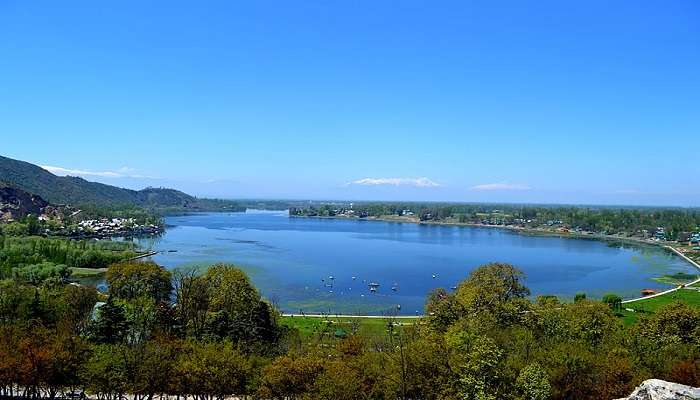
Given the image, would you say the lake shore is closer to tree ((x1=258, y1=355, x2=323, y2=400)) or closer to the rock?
the rock

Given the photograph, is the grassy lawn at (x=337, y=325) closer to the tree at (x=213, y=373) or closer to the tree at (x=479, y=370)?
the tree at (x=213, y=373)

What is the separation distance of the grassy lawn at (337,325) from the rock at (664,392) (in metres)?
19.5

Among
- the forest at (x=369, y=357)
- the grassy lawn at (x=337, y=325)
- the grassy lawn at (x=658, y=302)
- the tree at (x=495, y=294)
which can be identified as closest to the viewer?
the forest at (x=369, y=357)

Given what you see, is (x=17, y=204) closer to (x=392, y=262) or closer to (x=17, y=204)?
(x=17, y=204)

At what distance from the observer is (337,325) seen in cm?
3666

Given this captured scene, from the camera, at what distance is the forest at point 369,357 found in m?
17.5

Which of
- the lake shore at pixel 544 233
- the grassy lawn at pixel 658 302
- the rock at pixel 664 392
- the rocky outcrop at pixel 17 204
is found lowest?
the grassy lawn at pixel 658 302

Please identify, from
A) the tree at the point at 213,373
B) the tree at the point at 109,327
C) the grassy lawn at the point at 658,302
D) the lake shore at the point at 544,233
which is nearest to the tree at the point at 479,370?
the tree at the point at 213,373

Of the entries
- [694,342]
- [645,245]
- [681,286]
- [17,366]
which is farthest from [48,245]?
[645,245]

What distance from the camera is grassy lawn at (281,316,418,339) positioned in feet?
111

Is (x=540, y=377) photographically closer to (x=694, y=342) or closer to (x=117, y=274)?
(x=694, y=342)

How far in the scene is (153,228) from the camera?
125312mm

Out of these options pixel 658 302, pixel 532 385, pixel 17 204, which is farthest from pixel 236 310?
pixel 17 204

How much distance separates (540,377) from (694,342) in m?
12.9
